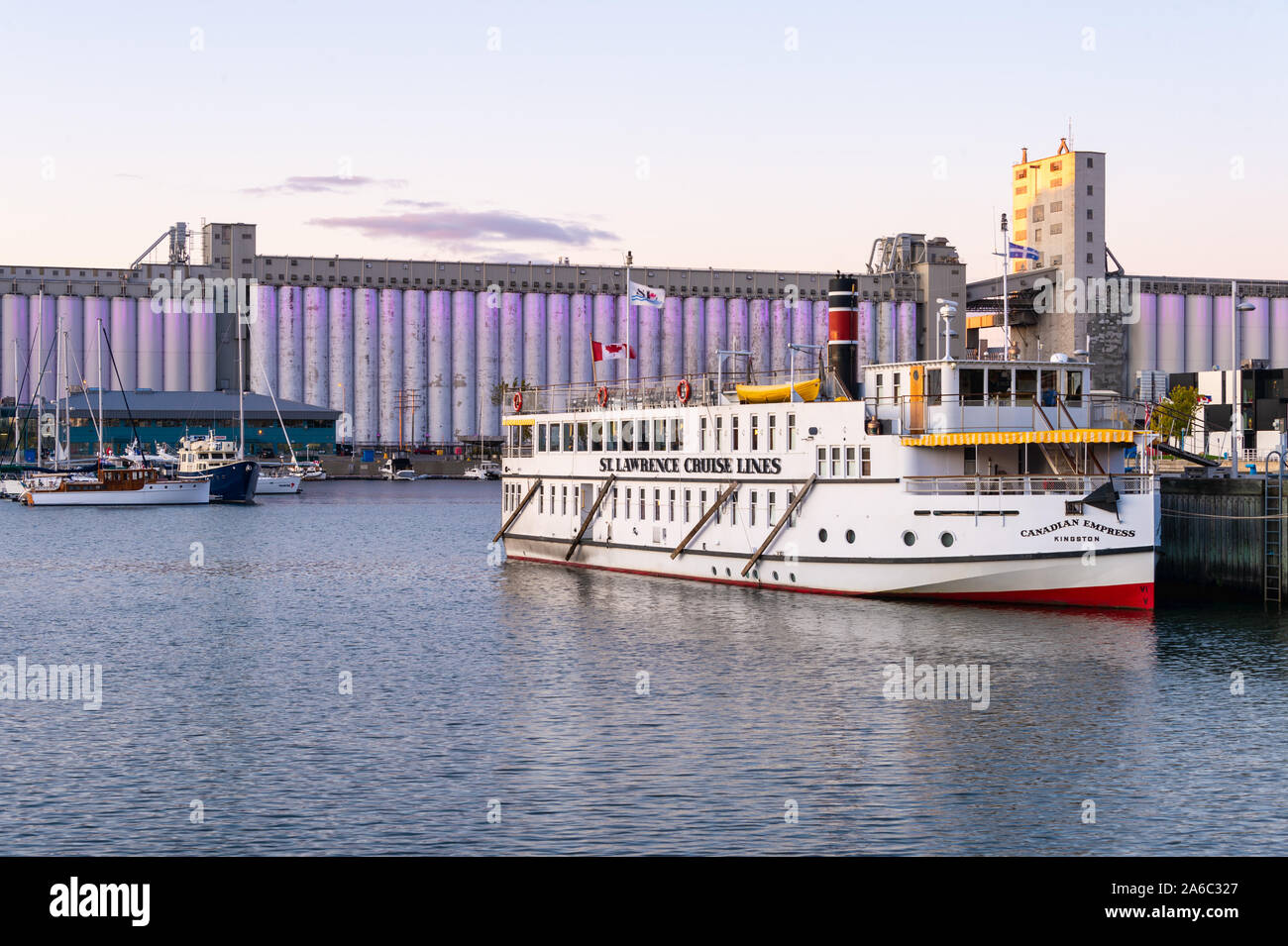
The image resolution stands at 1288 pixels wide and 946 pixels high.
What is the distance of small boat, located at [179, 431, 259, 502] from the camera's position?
148 metres

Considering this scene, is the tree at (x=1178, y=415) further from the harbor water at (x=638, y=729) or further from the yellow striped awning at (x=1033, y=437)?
the harbor water at (x=638, y=729)

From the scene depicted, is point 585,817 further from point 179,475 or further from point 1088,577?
point 179,475

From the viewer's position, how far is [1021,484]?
48.0 metres

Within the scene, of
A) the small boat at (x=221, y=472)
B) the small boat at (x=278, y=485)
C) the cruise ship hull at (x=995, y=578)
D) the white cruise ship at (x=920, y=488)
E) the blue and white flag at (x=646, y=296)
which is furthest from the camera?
the small boat at (x=278, y=485)

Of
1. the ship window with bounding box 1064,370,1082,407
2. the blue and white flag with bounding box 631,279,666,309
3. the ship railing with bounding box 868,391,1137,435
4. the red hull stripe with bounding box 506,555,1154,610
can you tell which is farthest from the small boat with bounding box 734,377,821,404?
the ship window with bounding box 1064,370,1082,407

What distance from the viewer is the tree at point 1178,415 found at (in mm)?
91312

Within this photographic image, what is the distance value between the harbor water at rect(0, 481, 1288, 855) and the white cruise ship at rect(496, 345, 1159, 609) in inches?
60.1

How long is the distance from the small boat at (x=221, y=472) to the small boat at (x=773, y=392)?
98.6 m

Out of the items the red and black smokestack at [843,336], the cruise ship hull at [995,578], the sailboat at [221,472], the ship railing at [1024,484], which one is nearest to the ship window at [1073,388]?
the ship railing at [1024,484]

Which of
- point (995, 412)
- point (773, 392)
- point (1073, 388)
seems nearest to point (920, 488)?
point (995, 412)

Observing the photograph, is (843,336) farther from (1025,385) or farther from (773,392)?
(1025,385)

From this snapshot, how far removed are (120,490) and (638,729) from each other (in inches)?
4669

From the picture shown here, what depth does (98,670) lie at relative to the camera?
40.6 meters
